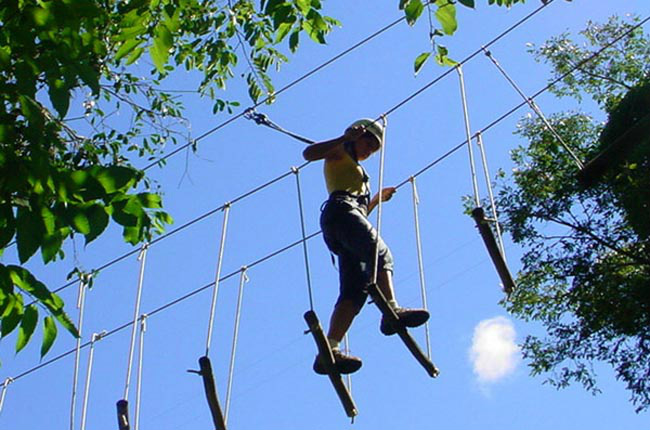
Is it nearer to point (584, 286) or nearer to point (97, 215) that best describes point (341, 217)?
point (97, 215)

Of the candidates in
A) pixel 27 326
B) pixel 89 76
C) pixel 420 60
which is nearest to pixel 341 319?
pixel 420 60

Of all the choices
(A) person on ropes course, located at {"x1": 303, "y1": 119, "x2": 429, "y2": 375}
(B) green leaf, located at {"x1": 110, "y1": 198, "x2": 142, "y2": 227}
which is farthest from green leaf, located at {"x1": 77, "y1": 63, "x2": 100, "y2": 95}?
(A) person on ropes course, located at {"x1": 303, "y1": 119, "x2": 429, "y2": 375}

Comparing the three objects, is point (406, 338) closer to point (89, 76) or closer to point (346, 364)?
point (346, 364)

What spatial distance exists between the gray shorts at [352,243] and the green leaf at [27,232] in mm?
1352

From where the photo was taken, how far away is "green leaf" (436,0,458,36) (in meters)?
2.60

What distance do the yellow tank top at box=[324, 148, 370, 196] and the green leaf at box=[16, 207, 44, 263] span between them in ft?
5.08

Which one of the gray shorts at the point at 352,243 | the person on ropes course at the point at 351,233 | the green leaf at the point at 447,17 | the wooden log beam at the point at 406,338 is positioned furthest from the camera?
the gray shorts at the point at 352,243

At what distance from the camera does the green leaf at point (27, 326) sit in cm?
227

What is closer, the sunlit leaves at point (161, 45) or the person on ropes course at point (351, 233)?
the sunlit leaves at point (161, 45)

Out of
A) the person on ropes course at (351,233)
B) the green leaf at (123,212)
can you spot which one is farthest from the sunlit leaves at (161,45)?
the person on ropes course at (351,233)

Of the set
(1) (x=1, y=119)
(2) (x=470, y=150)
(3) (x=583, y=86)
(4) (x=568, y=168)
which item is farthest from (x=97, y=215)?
(3) (x=583, y=86)

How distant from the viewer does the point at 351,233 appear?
3.39m

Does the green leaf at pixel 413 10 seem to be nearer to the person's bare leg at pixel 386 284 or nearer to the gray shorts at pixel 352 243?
the gray shorts at pixel 352 243

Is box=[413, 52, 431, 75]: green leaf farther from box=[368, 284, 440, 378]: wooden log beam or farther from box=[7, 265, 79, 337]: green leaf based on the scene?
box=[7, 265, 79, 337]: green leaf
